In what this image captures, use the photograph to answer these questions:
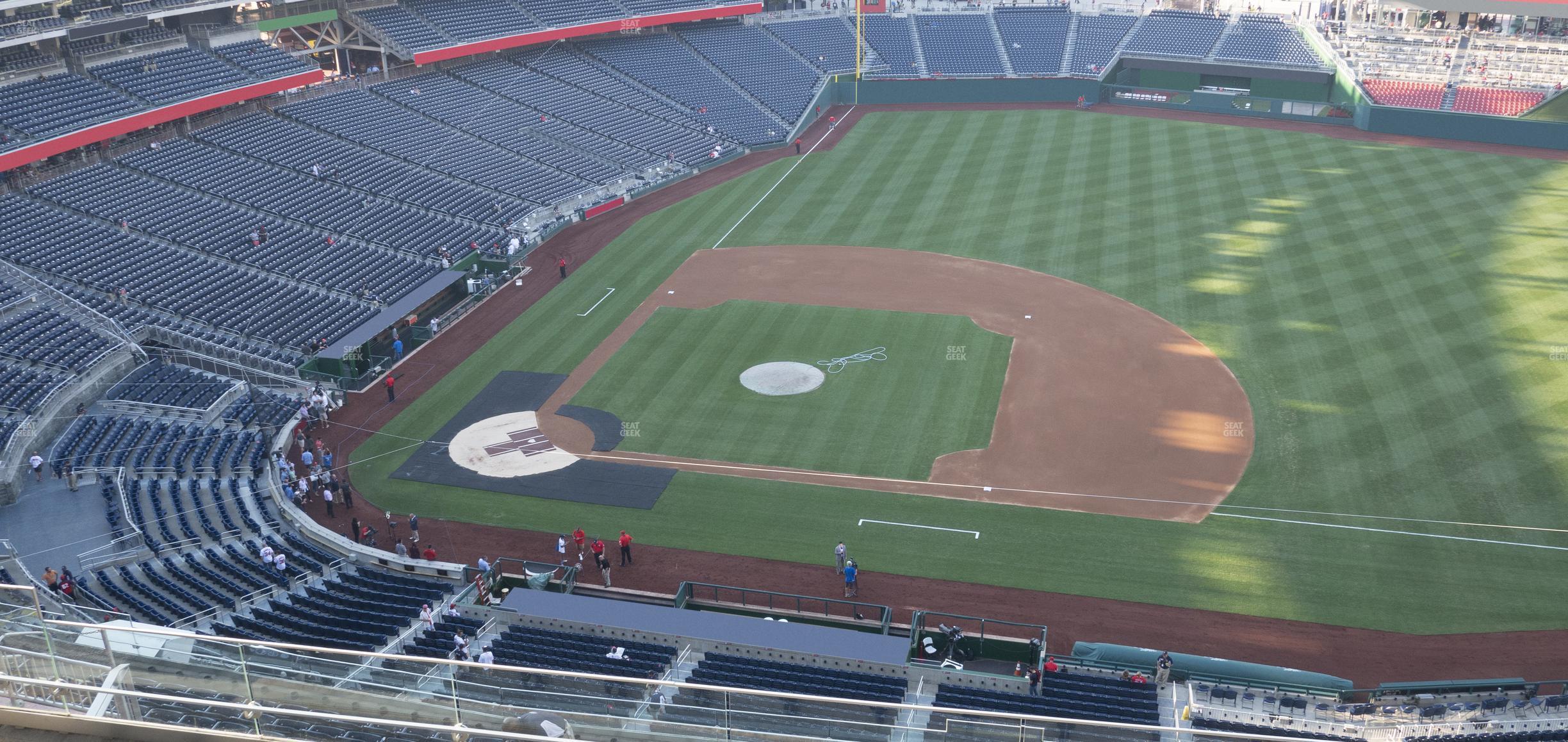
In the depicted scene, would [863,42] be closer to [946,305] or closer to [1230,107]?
[1230,107]

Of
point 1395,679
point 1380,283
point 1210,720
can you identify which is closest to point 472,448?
point 1210,720

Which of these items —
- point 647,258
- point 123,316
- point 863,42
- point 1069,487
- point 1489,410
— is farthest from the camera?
point 863,42

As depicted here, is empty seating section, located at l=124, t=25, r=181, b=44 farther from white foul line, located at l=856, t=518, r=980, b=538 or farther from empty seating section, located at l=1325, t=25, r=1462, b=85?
empty seating section, located at l=1325, t=25, r=1462, b=85

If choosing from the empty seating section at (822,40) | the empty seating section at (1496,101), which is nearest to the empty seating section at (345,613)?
the empty seating section at (822,40)

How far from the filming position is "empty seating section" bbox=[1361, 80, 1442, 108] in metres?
60.8

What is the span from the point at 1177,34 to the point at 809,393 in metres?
48.9

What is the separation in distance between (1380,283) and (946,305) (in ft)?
49.7

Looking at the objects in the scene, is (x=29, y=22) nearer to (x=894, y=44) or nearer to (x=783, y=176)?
(x=783, y=176)

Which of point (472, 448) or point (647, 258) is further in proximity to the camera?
point (647, 258)

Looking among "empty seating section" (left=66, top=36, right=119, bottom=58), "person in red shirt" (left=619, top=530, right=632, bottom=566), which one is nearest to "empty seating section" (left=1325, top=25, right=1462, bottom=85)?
"person in red shirt" (left=619, top=530, right=632, bottom=566)

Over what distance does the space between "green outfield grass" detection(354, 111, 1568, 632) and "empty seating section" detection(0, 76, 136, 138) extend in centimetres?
1703

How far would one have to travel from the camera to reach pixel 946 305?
130 feet

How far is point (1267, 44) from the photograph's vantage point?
6794cm

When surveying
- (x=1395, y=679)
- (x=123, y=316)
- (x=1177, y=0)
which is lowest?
(x=1395, y=679)
